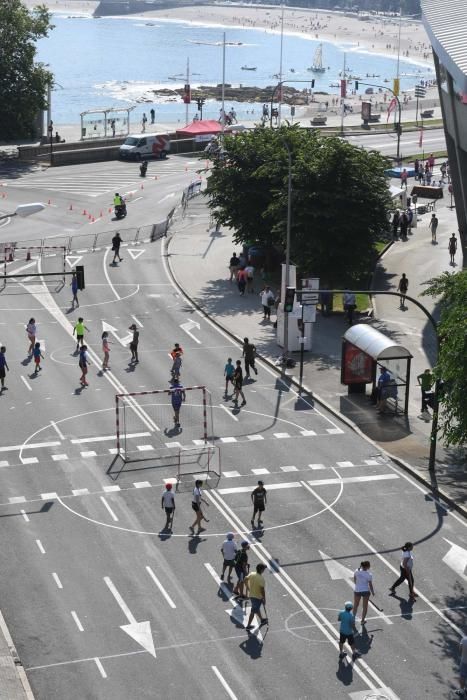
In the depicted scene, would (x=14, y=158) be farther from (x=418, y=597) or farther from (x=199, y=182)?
(x=418, y=597)

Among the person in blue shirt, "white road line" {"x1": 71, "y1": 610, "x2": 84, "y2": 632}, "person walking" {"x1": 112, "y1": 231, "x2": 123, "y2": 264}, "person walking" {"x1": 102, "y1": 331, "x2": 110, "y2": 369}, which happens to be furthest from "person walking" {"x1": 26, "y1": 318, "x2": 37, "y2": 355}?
the person in blue shirt

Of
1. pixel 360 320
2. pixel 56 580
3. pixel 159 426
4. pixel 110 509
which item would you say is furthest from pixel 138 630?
pixel 360 320

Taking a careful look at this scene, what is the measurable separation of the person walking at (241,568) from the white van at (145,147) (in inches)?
3006

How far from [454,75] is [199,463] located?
2266cm

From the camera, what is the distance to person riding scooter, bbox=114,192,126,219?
79.8m

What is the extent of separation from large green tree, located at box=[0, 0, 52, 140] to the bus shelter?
59648 mm

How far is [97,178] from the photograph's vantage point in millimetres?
95438

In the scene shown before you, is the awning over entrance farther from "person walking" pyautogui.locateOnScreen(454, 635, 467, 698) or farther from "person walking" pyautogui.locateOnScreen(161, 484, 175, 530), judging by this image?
"person walking" pyautogui.locateOnScreen(454, 635, 467, 698)

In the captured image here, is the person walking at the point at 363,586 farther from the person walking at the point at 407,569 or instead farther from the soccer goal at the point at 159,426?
the soccer goal at the point at 159,426

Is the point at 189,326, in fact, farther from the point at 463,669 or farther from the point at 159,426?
the point at 463,669

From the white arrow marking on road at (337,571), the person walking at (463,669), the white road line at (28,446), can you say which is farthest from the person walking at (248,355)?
the person walking at (463,669)

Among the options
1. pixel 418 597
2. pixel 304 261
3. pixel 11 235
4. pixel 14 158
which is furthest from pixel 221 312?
pixel 14 158

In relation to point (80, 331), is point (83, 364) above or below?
below

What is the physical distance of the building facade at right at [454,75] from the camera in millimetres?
55469
